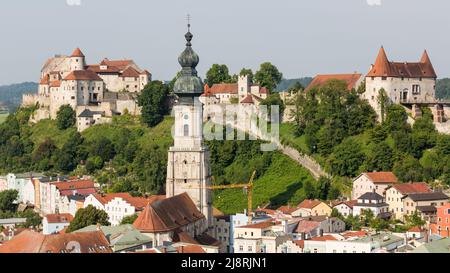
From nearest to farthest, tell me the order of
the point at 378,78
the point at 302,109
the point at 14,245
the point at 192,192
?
1. the point at 14,245
2. the point at 192,192
3. the point at 378,78
4. the point at 302,109

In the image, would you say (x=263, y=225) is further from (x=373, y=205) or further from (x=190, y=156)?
(x=373, y=205)

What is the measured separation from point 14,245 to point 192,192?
1274 cm

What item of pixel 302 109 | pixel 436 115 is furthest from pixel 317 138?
pixel 436 115

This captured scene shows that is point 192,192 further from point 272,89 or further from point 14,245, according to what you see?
point 272,89

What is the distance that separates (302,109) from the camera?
5394 centimetres

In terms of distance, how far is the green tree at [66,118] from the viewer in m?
66.7

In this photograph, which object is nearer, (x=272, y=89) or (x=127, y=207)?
(x=127, y=207)

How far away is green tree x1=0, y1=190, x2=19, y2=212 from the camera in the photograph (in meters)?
57.4

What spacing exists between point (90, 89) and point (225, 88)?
1078cm

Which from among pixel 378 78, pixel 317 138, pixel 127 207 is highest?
pixel 378 78

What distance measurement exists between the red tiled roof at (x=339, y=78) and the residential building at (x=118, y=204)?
48.4ft

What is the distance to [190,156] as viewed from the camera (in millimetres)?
40969

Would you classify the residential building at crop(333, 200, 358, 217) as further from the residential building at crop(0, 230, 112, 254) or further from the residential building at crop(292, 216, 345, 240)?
the residential building at crop(0, 230, 112, 254)

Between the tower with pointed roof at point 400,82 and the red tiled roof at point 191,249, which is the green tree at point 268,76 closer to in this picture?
the tower with pointed roof at point 400,82
